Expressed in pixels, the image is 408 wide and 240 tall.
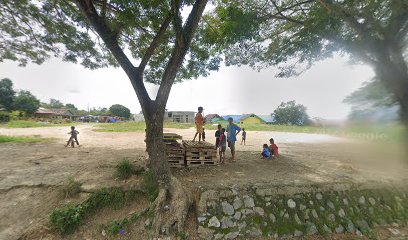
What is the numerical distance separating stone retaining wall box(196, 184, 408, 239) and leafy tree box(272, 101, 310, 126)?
41.4 meters

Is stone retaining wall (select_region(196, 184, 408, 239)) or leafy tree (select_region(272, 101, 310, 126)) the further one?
leafy tree (select_region(272, 101, 310, 126))

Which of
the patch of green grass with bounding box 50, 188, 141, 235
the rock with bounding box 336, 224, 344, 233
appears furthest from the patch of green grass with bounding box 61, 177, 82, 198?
the rock with bounding box 336, 224, 344, 233

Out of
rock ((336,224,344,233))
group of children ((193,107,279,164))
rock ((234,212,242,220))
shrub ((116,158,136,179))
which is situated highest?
group of children ((193,107,279,164))

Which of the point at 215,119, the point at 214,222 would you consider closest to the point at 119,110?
the point at 215,119

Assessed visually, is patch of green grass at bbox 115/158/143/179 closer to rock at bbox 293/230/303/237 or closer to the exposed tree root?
the exposed tree root

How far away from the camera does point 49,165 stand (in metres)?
7.20

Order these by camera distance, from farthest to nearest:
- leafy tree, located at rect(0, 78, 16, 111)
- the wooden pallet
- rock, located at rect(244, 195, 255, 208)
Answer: leafy tree, located at rect(0, 78, 16, 111) → the wooden pallet → rock, located at rect(244, 195, 255, 208)

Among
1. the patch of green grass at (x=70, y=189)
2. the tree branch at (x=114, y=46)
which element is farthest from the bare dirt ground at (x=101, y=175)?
the tree branch at (x=114, y=46)

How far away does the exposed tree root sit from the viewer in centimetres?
446

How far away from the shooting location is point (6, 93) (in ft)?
121

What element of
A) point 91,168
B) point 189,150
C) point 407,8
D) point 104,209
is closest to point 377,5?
point 407,8

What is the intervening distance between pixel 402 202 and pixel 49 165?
11.1 m

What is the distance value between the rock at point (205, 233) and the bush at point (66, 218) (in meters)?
2.64

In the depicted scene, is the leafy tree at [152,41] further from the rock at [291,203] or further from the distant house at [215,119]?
the distant house at [215,119]
